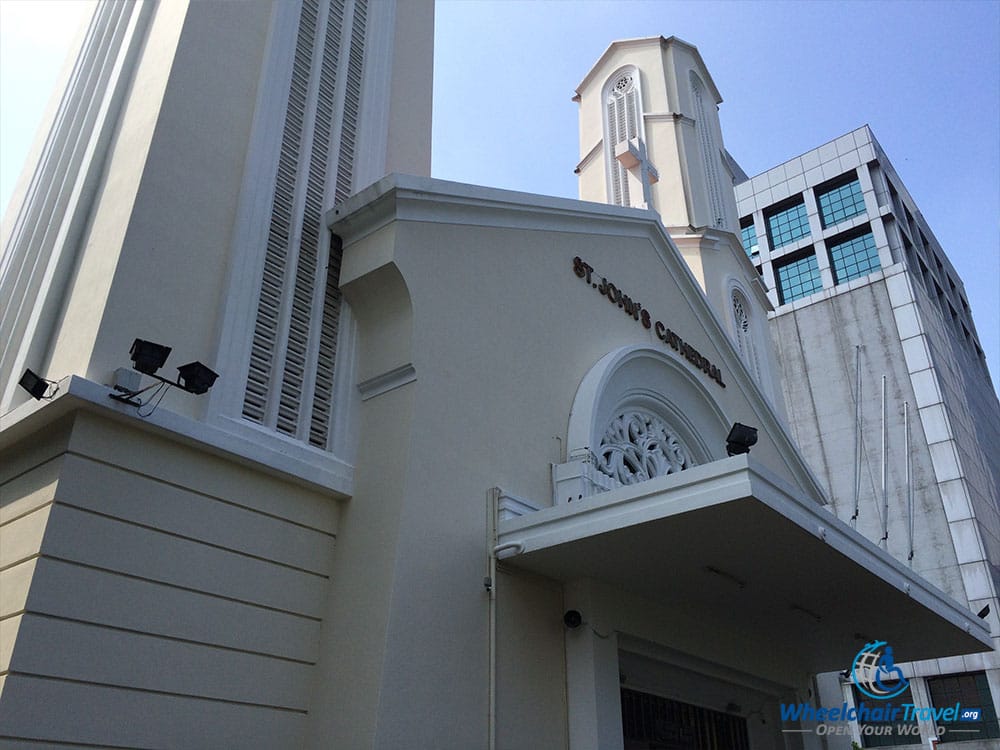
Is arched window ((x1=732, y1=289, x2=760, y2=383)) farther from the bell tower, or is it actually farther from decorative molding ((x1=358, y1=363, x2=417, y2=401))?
decorative molding ((x1=358, y1=363, x2=417, y2=401))

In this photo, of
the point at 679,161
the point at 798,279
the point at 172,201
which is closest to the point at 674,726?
the point at 172,201

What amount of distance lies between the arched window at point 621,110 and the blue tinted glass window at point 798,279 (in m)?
26.0

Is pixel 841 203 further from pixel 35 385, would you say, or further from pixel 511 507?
pixel 35 385

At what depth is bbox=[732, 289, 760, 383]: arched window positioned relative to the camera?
15.4 meters

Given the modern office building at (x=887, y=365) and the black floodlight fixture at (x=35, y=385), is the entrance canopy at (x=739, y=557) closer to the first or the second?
the black floodlight fixture at (x=35, y=385)

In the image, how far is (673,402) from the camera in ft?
36.1

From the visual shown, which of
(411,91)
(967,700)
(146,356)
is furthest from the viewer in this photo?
(967,700)

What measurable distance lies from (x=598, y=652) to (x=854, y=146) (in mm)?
40208

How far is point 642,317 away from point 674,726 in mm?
4756

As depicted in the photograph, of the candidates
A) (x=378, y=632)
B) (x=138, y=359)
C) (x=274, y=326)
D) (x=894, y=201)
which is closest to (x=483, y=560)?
(x=378, y=632)

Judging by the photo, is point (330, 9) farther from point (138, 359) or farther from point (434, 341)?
point (138, 359)

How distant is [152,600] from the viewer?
5.43 meters

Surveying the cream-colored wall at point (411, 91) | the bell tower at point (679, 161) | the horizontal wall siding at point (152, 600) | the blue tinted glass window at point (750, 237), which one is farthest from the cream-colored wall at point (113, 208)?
the blue tinted glass window at point (750, 237)

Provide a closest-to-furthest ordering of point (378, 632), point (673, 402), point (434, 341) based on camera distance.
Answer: point (378, 632), point (434, 341), point (673, 402)
